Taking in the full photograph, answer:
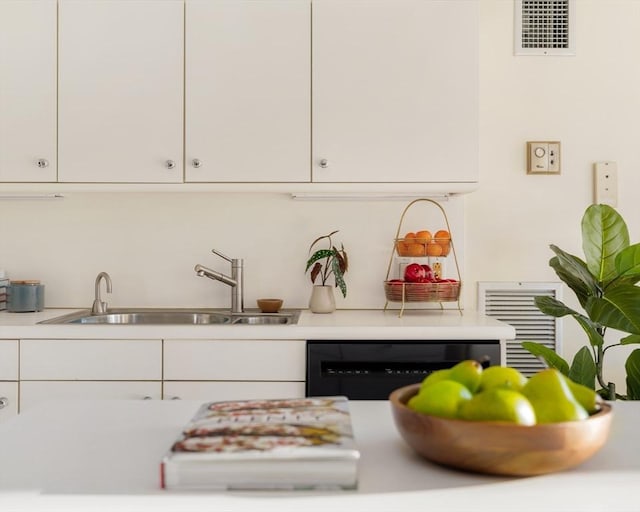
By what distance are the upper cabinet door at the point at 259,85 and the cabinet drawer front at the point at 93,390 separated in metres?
0.86

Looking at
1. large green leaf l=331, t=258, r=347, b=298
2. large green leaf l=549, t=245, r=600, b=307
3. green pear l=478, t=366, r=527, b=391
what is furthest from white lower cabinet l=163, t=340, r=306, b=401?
green pear l=478, t=366, r=527, b=391

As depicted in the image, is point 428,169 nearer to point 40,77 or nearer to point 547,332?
point 547,332

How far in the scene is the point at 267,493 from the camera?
33.0 inches

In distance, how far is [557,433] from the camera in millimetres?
831

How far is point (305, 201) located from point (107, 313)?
0.97m

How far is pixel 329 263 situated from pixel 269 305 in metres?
0.33

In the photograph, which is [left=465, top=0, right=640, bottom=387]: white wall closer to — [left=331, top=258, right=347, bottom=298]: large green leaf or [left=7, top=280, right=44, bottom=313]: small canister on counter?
[left=331, top=258, right=347, bottom=298]: large green leaf

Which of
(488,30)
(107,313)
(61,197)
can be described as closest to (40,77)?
(61,197)

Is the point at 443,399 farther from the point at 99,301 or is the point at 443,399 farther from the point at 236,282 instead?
the point at 99,301

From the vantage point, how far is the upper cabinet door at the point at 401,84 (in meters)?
2.63

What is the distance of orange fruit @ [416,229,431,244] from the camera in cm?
270

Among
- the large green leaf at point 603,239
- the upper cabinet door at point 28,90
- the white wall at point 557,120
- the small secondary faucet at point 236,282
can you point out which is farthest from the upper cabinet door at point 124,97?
the large green leaf at point 603,239

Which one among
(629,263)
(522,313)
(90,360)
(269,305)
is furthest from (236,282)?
(629,263)

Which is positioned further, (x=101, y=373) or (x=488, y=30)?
(x=488, y=30)
